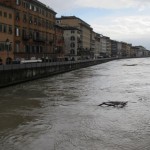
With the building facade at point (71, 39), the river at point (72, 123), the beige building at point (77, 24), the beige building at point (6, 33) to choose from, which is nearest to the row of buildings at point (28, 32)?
the beige building at point (6, 33)

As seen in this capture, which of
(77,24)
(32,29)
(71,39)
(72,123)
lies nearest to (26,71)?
(72,123)

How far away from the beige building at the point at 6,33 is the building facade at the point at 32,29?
8.47 feet

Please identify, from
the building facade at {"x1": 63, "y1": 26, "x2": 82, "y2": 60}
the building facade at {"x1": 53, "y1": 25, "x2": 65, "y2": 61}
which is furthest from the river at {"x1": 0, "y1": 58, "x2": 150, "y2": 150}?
the building facade at {"x1": 63, "y1": 26, "x2": 82, "y2": 60}

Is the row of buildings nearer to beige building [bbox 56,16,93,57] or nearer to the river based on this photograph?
the river

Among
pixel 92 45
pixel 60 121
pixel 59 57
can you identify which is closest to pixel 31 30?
pixel 59 57

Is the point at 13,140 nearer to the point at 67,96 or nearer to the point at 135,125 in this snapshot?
the point at 135,125

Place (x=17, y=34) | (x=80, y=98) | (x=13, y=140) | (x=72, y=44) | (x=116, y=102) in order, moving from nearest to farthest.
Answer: (x=13, y=140) < (x=116, y=102) < (x=80, y=98) < (x=17, y=34) < (x=72, y=44)

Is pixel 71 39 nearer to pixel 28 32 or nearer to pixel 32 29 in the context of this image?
pixel 32 29

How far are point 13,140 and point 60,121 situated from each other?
5009mm

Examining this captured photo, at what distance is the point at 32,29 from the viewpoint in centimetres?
8150

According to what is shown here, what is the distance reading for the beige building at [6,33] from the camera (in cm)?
6340

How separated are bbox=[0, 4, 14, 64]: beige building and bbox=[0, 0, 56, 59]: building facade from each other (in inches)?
102

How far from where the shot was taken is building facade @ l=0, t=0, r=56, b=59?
7225cm

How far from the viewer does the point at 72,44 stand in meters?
137
